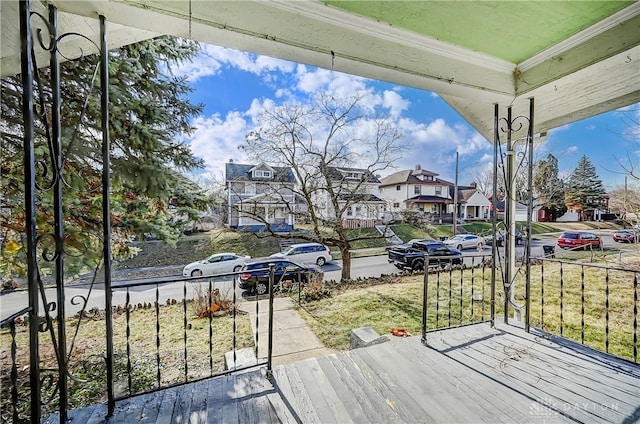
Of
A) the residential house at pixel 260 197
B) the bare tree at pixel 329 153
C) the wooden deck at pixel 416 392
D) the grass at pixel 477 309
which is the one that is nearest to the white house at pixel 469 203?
the grass at pixel 477 309

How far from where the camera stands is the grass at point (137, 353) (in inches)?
97.1

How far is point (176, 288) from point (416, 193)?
8047 millimetres

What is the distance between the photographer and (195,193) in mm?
3195

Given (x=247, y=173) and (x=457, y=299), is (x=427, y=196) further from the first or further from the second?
(x=247, y=173)

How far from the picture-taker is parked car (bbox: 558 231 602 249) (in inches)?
173

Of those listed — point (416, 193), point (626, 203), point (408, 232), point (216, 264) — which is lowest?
point (216, 264)

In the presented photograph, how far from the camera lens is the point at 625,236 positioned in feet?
13.1

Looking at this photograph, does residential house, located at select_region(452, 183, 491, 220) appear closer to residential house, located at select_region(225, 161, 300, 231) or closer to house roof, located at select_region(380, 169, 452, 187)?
house roof, located at select_region(380, 169, 452, 187)

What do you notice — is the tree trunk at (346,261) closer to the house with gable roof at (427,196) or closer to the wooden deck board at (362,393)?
the house with gable roof at (427,196)

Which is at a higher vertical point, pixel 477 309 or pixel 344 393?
pixel 344 393

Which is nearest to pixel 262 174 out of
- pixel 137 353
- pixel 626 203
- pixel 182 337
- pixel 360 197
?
pixel 360 197

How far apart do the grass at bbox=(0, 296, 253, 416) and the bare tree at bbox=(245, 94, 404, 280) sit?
262 cm

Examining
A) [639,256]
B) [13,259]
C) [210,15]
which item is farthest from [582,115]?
[13,259]

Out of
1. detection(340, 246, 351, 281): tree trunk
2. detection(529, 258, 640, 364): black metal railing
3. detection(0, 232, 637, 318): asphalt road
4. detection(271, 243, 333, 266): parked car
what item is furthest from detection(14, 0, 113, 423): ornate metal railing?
detection(340, 246, 351, 281): tree trunk
